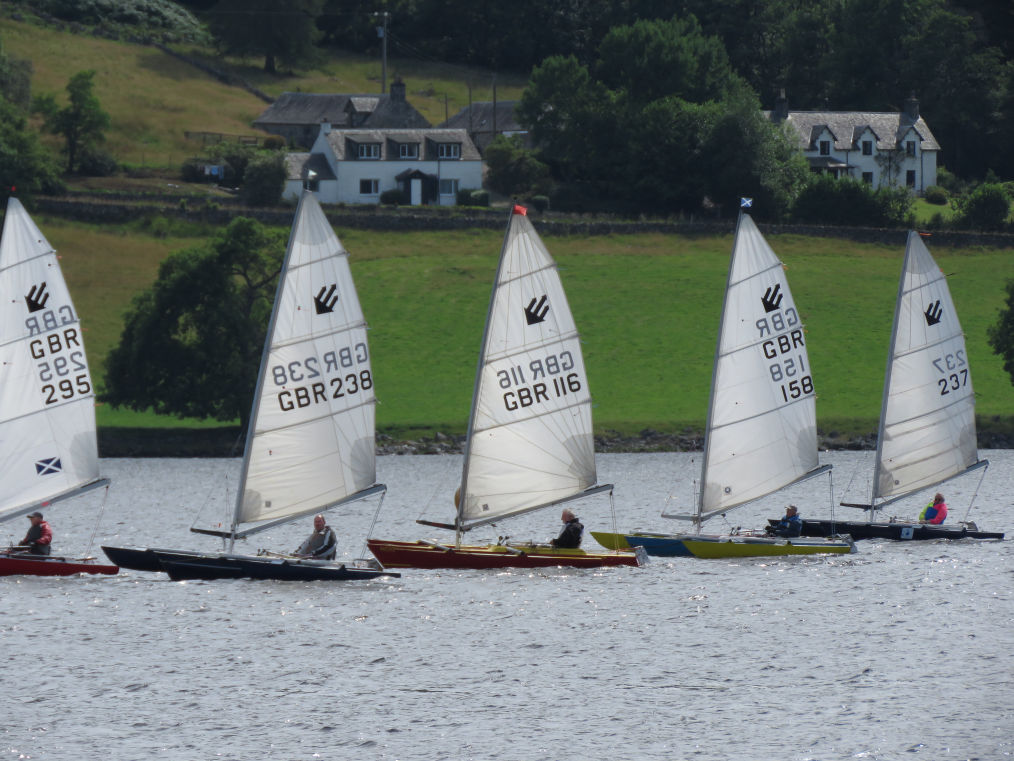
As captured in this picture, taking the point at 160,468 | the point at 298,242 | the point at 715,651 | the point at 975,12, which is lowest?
the point at 160,468

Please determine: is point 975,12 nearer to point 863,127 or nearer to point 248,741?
point 863,127

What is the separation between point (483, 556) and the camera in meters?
48.1

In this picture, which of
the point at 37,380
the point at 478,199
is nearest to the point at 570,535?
the point at 37,380

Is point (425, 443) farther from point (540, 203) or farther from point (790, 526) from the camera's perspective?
point (540, 203)

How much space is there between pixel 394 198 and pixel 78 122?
2986cm

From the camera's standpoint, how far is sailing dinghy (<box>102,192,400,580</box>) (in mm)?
45688

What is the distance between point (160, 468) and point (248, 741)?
5946 centimetres

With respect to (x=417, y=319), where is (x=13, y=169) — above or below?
above

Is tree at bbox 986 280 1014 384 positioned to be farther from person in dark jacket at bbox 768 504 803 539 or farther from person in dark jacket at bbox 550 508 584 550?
person in dark jacket at bbox 550 508 584 550

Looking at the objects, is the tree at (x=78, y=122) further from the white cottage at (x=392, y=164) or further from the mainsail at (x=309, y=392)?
the mainsail at (x=309, y=392)

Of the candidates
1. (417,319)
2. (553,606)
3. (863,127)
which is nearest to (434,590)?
(553,606)

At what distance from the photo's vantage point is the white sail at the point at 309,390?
45750 millimetres

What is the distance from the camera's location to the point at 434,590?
48.5 meters

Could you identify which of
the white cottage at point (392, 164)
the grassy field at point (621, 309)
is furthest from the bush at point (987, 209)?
the white cottage at point (392, 164)
